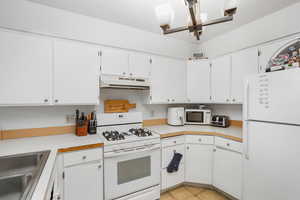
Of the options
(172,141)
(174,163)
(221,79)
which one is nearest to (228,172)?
(174,163)

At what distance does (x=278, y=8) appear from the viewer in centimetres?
183

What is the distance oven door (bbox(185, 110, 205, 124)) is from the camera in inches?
102

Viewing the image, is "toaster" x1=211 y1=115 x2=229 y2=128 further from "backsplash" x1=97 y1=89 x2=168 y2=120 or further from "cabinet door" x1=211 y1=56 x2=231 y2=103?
"backsplash" x1=97 y1=89 x2=168 y2=120

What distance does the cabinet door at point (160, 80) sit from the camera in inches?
90.6

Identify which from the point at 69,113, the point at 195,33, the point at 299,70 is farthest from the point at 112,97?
the point at 299,70

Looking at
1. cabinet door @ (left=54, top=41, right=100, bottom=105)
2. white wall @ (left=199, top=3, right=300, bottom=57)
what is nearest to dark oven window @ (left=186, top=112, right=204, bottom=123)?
white wall @ (left=199, top=3, right=300, bottom=57)

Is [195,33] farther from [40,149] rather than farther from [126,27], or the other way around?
[40,149]

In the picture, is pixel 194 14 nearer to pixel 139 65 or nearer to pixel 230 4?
pixel 230 4

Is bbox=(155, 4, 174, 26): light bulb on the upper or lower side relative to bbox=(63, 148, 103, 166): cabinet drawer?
upper

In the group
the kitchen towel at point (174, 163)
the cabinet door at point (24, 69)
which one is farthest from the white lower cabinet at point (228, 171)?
the cabinet door at point (24, 69)

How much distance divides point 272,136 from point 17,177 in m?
2.14

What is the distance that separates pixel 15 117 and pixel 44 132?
1.16 ft

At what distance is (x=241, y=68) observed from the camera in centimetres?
210

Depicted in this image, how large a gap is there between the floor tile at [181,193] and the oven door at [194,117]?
43.4 inches
